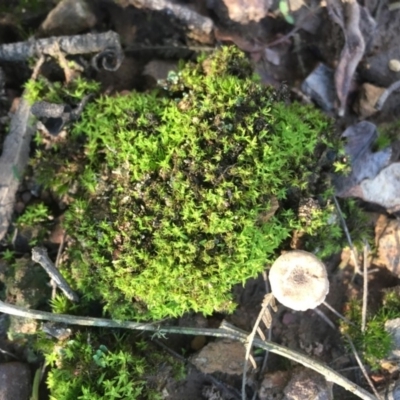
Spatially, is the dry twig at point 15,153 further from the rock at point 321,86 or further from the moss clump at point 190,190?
the rock at point 321,86

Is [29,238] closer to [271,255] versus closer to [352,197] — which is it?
[271,255]

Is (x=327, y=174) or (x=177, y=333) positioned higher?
(x=327, y=174)

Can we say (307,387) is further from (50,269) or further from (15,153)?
(15,153)

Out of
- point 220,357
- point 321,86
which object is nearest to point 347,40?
point 321,86

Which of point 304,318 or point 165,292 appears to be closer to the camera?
point 165,292

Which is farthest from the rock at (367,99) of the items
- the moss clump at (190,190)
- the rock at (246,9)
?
the rock at (246,9)

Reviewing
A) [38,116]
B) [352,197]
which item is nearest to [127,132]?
[38,116]

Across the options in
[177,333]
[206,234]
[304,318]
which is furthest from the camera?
[304,318]

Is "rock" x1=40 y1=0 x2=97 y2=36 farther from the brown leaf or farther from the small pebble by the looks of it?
the small pebble
